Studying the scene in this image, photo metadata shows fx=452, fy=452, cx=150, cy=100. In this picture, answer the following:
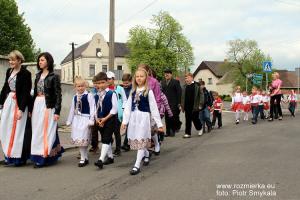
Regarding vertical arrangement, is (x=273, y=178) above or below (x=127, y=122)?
below

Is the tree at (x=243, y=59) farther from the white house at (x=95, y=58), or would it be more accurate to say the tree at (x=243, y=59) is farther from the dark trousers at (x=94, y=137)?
the dark trousers at (x=94, y=137)

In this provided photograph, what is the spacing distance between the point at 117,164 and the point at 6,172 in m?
1.98

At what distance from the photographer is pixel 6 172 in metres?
7.82

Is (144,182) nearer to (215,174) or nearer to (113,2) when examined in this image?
(215,174)

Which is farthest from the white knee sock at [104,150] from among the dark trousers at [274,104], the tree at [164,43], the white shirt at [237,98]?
the tree at [164,43]

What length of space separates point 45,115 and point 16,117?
619 millimetres

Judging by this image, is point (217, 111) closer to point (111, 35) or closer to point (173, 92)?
point (173, 92)

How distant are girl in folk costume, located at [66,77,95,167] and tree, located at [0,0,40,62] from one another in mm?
37908

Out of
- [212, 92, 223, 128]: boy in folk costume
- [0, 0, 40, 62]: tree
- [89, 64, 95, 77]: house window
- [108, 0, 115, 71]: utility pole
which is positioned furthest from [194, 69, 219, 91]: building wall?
[212, 92, 223, 128]: boy in folk costume

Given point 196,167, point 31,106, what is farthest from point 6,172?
point 196,167

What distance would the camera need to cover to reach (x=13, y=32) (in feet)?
148

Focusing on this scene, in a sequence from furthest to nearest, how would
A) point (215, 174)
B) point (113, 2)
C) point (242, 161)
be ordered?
point (113, 2) → point (242, 161) → point (215, 174)

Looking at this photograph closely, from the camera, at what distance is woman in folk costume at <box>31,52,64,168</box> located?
8.24 meters

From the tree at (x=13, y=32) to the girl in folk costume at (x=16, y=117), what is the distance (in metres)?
37.4
